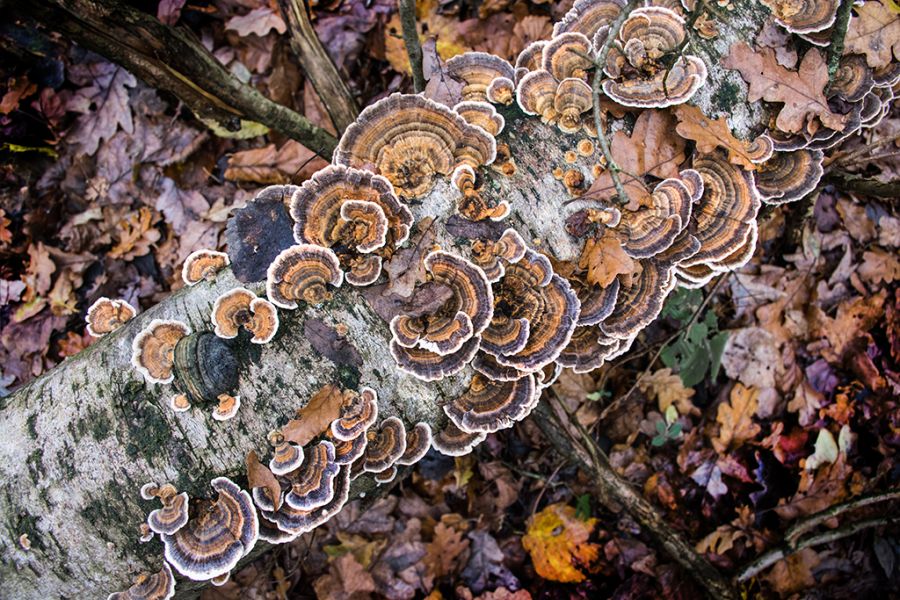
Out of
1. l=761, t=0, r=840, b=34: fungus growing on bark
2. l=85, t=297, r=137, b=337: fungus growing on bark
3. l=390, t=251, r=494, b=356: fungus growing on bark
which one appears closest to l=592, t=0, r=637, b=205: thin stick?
l=390, t=251, r=494, b=356: fungus growing on bark

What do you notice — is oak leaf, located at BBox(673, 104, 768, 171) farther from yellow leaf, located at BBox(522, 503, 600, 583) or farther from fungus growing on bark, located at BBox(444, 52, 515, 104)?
yellow leaf, located at BBox(522, 503, 600, 583)

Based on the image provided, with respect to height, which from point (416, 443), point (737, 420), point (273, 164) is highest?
point (273, 164)

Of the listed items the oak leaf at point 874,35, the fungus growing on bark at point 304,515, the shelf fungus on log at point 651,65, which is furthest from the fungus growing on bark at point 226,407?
the oak leaf at point 874,35

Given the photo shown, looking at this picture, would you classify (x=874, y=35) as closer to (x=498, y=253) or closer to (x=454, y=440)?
(x=498, y=253)

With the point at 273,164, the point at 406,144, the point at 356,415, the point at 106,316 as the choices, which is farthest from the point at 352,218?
the point at 273,164

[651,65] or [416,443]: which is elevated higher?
[651,65]

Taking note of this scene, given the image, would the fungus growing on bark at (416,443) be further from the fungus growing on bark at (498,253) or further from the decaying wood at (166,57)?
the decaying wood at (166,57)
